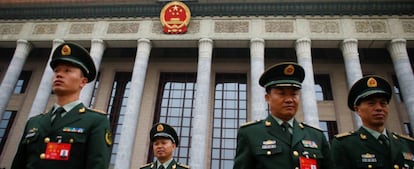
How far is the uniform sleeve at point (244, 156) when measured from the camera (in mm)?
2645

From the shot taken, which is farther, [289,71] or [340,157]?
[340,157]

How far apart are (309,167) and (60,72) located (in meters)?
2.67

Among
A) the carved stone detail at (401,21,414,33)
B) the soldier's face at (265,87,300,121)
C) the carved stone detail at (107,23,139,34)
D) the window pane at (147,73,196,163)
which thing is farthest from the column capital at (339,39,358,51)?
the soldier's face at (265,87,300,121)

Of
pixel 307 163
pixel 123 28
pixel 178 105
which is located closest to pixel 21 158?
pixel 307 163

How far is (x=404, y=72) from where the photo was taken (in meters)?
14.6

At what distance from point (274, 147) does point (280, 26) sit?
15062 millimetres

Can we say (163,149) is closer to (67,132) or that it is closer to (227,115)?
(67,132)

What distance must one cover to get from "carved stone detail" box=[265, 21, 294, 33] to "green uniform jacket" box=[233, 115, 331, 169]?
1441cm

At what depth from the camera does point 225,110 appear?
1878 centimetres

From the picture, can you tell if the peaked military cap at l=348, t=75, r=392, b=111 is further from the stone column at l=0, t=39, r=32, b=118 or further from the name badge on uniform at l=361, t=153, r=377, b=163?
the stone column at l=0, t=39, r=32, b=118

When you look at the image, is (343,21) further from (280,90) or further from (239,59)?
(280,90)

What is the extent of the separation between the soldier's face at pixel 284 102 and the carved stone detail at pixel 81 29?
17.2 metres

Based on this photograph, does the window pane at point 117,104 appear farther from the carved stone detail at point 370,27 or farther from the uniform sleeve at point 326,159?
the uniform sleeve at point 326,159

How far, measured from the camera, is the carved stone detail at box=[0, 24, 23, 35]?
1833 centimetres
